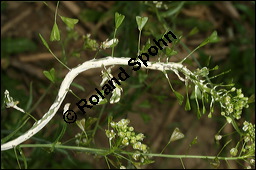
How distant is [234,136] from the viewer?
181 cm

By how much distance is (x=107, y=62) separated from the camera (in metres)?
0.82

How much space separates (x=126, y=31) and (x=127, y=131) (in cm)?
68

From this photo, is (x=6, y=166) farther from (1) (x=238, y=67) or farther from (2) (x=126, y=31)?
(1) (x=238, y=67)

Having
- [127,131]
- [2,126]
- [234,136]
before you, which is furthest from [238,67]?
[127,131]

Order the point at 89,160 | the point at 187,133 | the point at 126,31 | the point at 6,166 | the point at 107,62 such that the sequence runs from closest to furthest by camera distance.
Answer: the point at 107,62, the point at 6,166, the point at 126,31, the point at 89,160, the point at 187,133

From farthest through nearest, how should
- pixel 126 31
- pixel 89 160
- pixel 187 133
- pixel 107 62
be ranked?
pixel 187 133 < pixel 89 160 < pixel 126 31 < pixel 107 62

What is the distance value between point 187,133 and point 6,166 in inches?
30.4

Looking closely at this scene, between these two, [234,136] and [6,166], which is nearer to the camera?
[6,166]

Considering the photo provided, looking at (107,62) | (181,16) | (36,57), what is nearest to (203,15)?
(181,16)

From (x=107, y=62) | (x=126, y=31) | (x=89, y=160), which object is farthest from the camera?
(x=89, y=160)

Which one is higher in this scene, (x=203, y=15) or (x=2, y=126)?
(x=203, y=15)

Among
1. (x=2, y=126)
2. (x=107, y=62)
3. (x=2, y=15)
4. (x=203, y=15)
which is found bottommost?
(x=2, y=126)

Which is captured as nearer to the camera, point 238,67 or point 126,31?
point 126,31

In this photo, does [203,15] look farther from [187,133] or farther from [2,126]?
[2,126]
